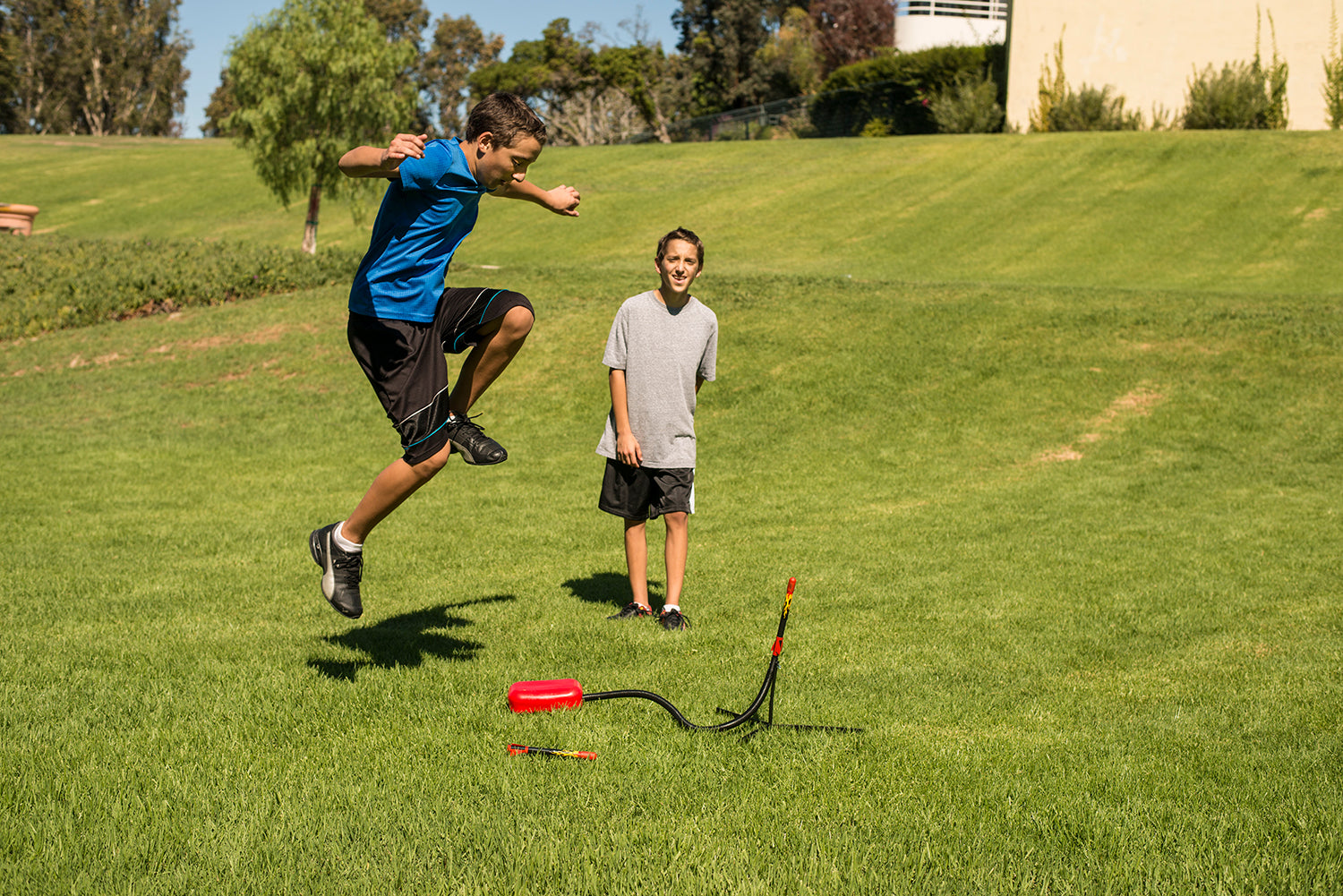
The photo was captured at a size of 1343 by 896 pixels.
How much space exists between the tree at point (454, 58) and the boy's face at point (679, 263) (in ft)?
321

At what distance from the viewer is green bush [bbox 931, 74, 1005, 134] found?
1719 inches

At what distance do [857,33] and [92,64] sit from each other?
203 feet

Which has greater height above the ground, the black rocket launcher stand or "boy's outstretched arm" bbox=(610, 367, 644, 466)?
"boy's outstretched arm" bbox=(610, 367, 644, 466)

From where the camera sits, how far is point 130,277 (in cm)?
2589

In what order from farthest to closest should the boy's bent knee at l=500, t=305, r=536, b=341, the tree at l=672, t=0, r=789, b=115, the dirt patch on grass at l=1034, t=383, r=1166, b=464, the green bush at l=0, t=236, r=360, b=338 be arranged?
the tree at l=672, t=0, r=789, b=115 < the green bush at l=0, t=236, r=360, b=338 < the dirt patch on grass at l=1034, t=383, r=1166, b=464 < the boy's bent knee at l=500, t=305, r=536, b=341

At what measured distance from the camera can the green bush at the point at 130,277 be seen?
2459 centimetres

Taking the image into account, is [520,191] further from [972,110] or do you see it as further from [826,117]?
[826,117]

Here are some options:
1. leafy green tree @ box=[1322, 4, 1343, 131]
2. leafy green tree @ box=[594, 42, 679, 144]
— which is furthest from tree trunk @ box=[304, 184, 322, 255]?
leafy green tree @ box=[594, 42, 679, 144]

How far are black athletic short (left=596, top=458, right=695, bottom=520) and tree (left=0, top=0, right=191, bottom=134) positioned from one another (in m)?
98.9

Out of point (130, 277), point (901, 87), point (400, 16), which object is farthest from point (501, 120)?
point (400, 16)

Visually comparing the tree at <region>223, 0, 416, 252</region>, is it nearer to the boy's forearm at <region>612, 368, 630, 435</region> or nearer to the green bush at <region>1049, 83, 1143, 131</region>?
the green bush at <region>1049, 83, 1143, 131</region>

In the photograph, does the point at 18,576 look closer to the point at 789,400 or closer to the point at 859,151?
the point at 789,400

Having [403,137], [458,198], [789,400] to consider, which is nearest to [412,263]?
[458,198]

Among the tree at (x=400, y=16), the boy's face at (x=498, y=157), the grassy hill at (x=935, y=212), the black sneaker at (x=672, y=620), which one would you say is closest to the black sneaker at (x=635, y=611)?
A: the black sneaker at (x=672, y=620)
